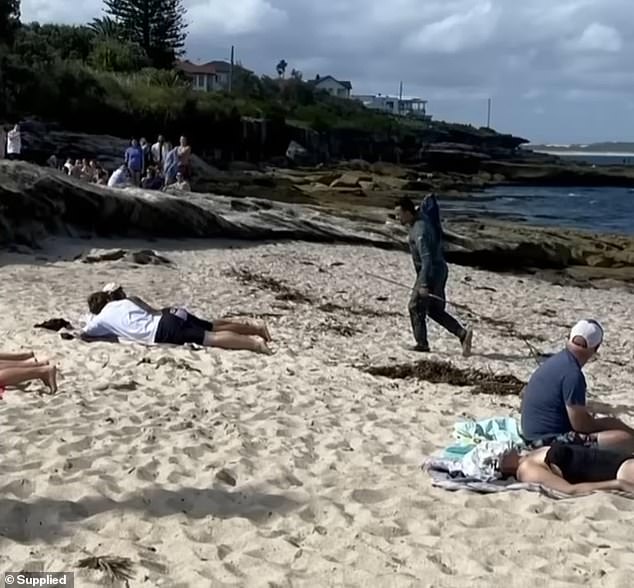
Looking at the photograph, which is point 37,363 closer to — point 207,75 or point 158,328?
point 158,328

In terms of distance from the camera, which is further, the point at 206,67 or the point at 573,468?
the point at 206,67

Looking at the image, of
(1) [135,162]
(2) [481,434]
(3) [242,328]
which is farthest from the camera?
(1) [135,162]

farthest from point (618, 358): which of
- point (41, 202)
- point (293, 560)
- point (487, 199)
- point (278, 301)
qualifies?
point (487, 199)

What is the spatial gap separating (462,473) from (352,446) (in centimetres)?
113

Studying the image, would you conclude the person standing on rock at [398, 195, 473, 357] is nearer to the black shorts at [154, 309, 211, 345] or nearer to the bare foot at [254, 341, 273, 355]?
the bare foot at [254, 341, 273, 355]

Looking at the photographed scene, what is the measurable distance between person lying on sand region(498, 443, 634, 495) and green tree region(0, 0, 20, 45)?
47839mm

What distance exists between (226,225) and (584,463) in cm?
1519

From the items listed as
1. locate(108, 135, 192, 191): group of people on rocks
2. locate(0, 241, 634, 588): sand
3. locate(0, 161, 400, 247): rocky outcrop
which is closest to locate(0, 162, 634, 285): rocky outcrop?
locate(0, 161, 400, 247): rocky outcrop

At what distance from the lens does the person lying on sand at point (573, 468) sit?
6.07 metres

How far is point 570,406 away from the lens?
6512 mm

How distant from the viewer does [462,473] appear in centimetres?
636

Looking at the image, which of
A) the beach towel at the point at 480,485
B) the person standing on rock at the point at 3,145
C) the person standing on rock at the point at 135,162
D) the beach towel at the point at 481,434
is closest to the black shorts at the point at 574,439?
the beach towel at the point at 481,434

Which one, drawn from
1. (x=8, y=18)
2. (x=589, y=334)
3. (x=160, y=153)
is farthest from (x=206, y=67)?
(x=589, y=334)

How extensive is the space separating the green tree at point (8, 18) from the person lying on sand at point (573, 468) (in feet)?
157
